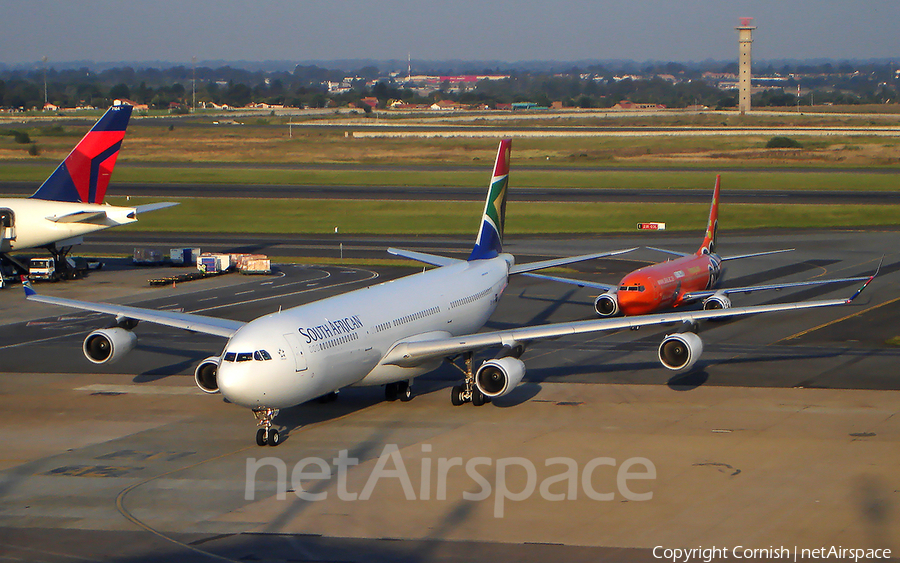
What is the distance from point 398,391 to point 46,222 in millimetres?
36404

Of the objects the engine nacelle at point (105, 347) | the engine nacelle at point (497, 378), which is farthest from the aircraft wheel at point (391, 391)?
the engine nacelle at point (105, 347)

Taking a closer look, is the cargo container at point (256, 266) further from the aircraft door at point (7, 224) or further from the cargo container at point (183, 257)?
the aircraft door at point (7, 224)

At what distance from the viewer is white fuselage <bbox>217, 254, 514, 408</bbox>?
1113 inches

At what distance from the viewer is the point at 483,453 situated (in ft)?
96.1

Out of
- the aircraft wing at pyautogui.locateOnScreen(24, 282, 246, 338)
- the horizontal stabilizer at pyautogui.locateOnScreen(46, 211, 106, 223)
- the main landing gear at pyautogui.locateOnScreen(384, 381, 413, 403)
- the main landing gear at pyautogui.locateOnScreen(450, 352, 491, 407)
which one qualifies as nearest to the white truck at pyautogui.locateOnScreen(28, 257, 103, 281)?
the horizontal stabilizer at pyautogui.locateOnScreen(46, 211, 106, 223)

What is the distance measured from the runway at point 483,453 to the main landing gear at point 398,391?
53cm

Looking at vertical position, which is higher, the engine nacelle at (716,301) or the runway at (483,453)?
the engine nacelle at (716,301)

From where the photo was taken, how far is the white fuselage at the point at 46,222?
61.5 m

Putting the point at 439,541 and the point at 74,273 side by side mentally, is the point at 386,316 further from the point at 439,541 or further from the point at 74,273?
the point at 74,273

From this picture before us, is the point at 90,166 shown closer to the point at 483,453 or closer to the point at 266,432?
the point at 266,432

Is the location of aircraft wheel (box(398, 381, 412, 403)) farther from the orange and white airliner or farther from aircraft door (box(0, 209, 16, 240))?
aircraft door (box(0, 209, 16, 240))

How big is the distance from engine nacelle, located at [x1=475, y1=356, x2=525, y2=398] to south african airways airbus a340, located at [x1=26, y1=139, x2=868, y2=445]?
0.03 m

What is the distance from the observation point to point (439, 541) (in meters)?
22.7

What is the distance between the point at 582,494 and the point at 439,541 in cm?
486
